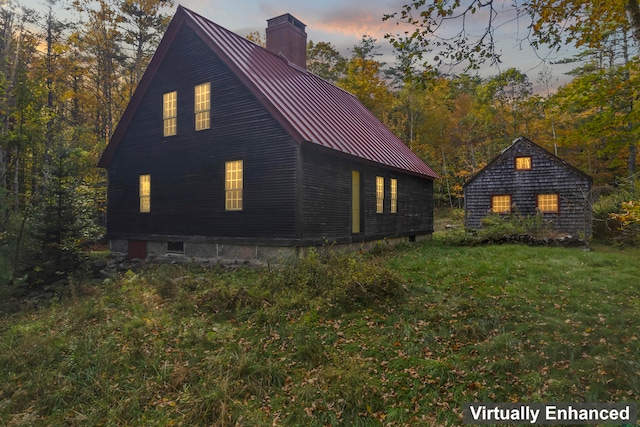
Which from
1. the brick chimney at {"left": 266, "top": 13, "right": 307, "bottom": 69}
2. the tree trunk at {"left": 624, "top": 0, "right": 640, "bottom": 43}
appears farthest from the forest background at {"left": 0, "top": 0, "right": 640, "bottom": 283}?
the brick chimney at {"left": 266, "top": 13, "right": 307, "bottom": 69}

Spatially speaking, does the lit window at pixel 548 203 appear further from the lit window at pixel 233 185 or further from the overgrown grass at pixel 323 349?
the lit window at pixel 233 185

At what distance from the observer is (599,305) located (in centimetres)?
766

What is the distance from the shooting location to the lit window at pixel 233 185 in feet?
43.1

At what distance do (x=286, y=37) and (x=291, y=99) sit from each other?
6.73 m

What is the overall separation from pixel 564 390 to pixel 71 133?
2637cm

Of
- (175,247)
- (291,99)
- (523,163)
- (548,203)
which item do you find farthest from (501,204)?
(175,247)

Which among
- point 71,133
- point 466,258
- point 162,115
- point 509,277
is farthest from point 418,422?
point 71,133

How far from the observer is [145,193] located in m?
16.0

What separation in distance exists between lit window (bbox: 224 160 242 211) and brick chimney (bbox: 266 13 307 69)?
836 centimetres

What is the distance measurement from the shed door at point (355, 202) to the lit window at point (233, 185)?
463cm

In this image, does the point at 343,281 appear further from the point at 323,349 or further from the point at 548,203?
the point at 548,203

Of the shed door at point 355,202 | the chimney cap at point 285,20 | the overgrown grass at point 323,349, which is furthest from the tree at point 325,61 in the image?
the overgrown grass at point 323,349

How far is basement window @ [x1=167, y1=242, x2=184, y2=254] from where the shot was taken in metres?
14.7

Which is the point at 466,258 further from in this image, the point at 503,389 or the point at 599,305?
the point at 503,389
